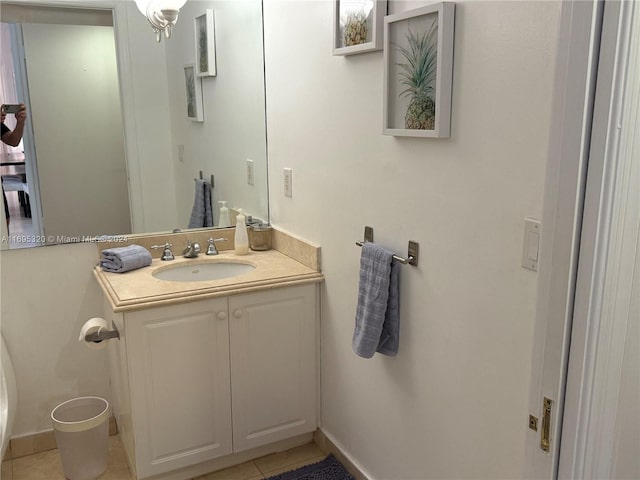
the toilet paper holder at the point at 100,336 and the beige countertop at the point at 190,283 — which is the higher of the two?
the beige countertop at the point at 190,283

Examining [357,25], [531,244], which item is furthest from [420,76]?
[531,244]

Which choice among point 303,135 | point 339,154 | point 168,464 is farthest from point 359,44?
point 168,464

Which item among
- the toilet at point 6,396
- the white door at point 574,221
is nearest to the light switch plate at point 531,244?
the white door at point 574,221

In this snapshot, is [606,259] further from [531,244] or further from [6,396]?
[6,396]

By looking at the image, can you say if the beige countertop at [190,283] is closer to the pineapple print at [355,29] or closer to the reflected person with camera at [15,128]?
the reflected person with camera at [15,128]

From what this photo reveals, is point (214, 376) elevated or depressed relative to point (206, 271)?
depressed

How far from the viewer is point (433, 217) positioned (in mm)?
1691

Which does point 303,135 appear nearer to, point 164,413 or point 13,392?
point 164,413

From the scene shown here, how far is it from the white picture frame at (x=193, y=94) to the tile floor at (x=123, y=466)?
1483 millimetres

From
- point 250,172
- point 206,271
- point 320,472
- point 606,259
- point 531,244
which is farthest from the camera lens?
point 250,172

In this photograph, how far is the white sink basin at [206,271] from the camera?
8.25ft

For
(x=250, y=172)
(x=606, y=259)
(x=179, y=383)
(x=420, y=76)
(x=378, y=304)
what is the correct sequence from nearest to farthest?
(x=606, y=259) → (x=420, y=76) → (x=378, y=304) → (x=179, y=383) → (x=250, y=172)

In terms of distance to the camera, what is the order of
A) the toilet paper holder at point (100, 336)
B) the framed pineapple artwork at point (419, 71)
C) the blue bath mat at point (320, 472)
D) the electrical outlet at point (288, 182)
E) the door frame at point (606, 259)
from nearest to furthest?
1. the door frame at point (606, 259)
2. the framed pineapple artwork at point (419, 71)
3. the toilet paper holder at point (100, 336)
4. the blue bath mat at point (320, 472)
5. the electrical outlet at point (288, 182)

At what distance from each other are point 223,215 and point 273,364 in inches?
29.7
